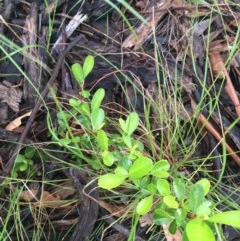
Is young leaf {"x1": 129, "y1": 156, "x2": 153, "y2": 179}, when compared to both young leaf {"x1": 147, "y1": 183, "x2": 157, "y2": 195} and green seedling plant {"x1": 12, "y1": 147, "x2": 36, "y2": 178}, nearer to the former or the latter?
young leaf {"x1": 147, "y1": 183, "x2": 157, "y2": 195}

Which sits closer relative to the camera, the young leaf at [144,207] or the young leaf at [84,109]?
the young leaf at [144,207]

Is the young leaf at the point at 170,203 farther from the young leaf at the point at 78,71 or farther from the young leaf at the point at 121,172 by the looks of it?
the young leaf at the point at 78,71

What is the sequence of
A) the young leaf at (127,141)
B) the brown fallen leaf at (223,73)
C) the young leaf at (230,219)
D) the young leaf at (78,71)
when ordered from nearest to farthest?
the young leaf at (230,219)
the young leaf at (127,141)
the young leaf at (78,71)
the brown fallen leaf at (223,73)

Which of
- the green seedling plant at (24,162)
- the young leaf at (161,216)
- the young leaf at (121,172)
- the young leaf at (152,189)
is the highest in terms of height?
the young leaf at (121,172)

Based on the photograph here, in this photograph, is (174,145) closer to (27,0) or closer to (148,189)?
(148,189)

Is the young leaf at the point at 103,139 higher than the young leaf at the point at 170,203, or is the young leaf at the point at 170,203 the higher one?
the young leaf at the point at 103,139

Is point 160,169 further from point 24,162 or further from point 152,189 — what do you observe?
point 24,162

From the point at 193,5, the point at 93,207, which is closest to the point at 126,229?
the point at 93,207

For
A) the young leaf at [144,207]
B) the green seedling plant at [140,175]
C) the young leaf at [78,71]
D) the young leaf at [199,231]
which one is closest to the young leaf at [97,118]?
the green seedling plant at [140,175]
